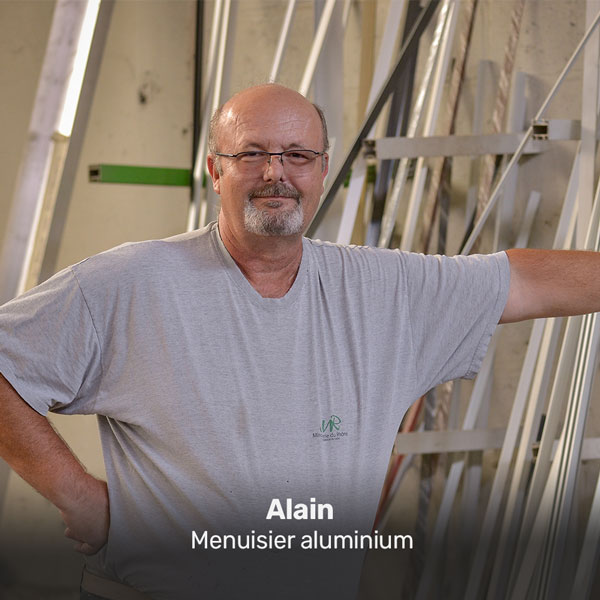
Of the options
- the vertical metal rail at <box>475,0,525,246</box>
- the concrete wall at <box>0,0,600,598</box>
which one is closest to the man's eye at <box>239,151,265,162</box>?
the vertical metal rail at <box>475,0,525,246</box>

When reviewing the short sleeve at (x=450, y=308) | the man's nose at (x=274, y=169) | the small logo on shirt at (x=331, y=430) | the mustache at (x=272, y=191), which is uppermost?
the man's nose at (x=274, y=169)

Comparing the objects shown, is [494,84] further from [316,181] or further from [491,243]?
[316,181]

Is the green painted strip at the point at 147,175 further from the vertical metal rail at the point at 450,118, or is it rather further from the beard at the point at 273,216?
the beard at the point at 273,216

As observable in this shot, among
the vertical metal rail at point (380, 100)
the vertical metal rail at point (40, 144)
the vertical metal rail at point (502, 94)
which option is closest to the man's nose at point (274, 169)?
the vertical metal rail at point (380, 100)

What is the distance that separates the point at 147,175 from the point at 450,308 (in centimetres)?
182

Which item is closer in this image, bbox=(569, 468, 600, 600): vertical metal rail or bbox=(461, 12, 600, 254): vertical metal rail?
bbox=(569, 468, 600, 600): vertical metal rail

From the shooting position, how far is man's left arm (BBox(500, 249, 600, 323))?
4.57 feet

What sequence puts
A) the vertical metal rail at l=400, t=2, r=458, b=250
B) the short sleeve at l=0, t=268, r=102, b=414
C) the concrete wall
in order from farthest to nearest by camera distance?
1. the concrete wall
2. the vertical metal rail at l=400, t=2, r=458, b=250
3. the short sleeve at l=0, t=268, r=102, b=414

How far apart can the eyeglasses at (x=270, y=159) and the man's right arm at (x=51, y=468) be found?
444 millimetres

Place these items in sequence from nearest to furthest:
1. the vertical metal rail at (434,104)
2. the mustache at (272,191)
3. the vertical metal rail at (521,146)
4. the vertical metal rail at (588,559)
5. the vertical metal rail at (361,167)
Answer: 1. the mustache at (272,191)
2. the vertical metal rail at (588,559)
3. the vertical metal rail at (521,146)
4. the vertical metal rail at (361,167)
5. the vertical metal rail at (434,104)

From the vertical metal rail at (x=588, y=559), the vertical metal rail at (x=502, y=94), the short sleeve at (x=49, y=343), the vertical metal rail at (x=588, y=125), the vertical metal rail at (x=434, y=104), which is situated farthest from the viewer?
the vertical metal rail at (x=502, y=94)

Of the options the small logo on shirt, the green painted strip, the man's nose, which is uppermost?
the green painted strip

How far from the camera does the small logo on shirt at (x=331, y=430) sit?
1297 mm

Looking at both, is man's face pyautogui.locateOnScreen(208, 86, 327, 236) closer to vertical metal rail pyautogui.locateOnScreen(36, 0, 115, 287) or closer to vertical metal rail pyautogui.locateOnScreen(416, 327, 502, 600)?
vertical metal rail pyautogui.locateOnScreen(36, 0, 115, 287)
